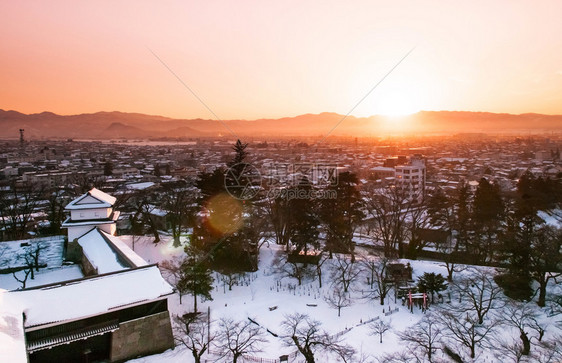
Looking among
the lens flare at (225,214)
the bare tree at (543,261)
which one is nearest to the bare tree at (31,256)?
the lens flare at (225,214)

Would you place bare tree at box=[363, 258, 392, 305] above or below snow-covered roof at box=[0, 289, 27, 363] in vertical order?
below

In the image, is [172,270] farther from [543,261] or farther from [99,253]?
[543,261]

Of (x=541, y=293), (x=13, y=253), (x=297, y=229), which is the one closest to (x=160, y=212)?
(x=13, y=253)

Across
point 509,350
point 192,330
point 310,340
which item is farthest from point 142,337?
point 509,350

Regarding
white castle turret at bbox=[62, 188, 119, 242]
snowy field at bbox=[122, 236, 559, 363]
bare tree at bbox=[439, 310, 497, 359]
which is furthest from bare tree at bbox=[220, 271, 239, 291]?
bare tree at bbox=[439, 310, 497, 359]

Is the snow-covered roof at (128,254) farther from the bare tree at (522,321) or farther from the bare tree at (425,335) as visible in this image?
the bare tree at (522,321)

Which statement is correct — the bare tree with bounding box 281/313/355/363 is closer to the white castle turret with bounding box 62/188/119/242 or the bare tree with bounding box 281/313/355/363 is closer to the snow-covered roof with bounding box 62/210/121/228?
the snow-covered roof with bounding box 62/210/121/228

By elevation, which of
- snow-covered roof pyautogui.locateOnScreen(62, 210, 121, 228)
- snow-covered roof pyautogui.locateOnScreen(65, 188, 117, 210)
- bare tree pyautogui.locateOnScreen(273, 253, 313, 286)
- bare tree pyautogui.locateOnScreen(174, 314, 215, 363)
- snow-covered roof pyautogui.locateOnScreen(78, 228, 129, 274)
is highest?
snow-covered roof pyautogui.locateOnScreen(65, 188, 117, 210)
